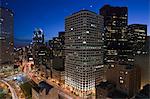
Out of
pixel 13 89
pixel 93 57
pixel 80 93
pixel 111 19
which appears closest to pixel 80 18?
pixel 93 57

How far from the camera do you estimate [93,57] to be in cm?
1048

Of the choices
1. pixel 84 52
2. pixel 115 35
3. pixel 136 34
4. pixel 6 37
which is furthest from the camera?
pixel 115 35

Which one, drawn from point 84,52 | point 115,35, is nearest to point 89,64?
point 84,52

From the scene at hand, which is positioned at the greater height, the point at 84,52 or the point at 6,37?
the point at 6,37

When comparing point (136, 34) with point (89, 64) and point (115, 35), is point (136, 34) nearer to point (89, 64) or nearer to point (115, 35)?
point (115, 35)

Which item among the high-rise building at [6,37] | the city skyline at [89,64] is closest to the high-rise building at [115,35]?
the city skyline at [89,64]

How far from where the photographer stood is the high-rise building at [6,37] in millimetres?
16781

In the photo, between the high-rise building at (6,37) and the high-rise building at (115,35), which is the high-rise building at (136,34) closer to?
the high-rise building at (115,35)

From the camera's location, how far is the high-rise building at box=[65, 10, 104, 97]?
997 cm

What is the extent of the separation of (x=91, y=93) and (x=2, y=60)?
10.7 m

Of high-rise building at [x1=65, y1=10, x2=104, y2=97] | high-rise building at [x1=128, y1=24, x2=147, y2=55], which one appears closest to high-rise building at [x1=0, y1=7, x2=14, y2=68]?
high-rise building at [x1=65, y1=10, x2=104, y2=97]

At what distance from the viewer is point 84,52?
9984mm

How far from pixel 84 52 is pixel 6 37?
Result: 428 inches

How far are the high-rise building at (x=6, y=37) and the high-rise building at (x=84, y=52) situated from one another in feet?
28.3
